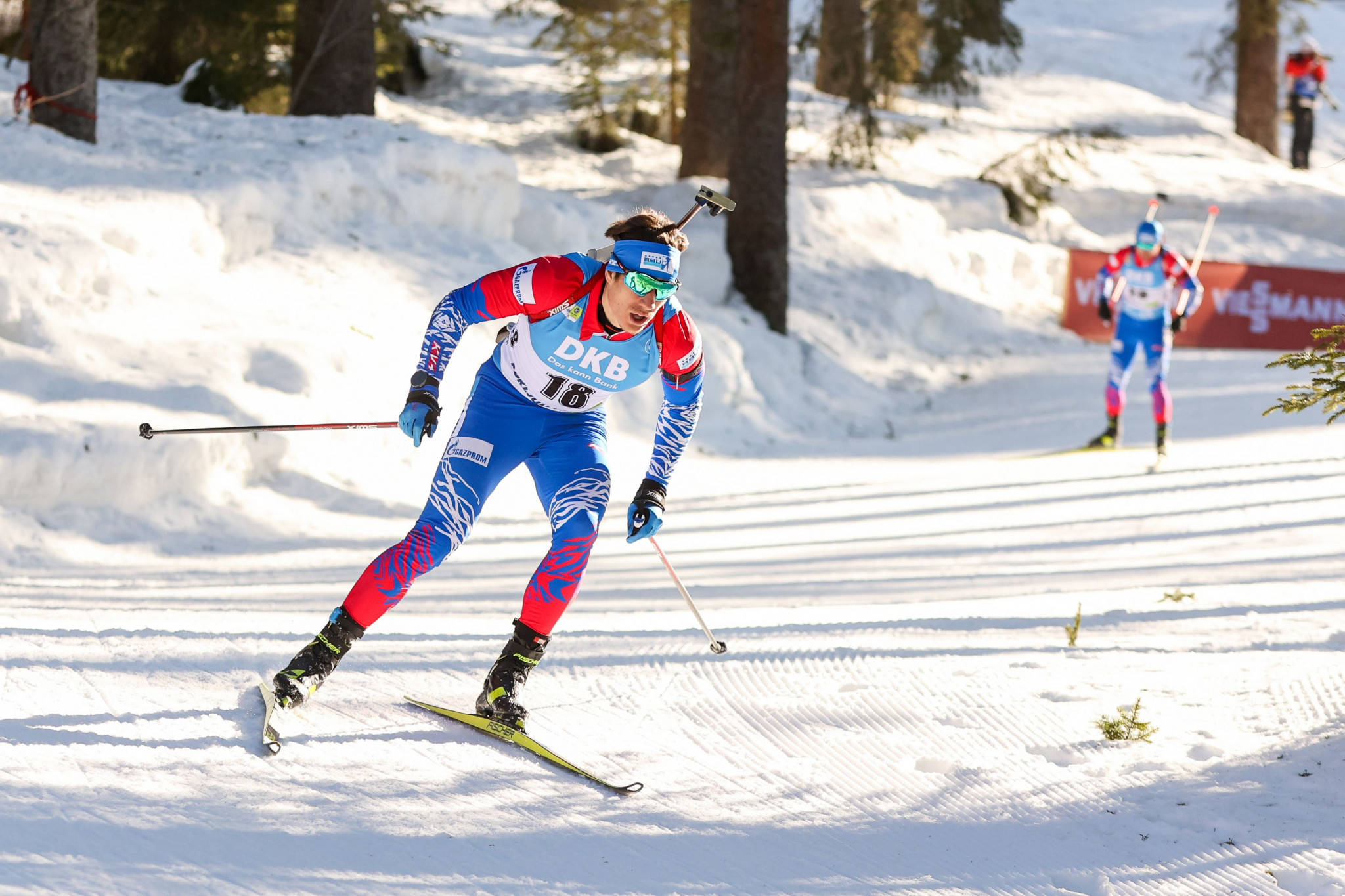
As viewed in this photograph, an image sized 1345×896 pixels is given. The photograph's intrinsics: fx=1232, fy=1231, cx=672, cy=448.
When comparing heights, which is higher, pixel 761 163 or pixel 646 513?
pixel 761 163

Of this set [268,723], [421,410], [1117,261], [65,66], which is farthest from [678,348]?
[1117,261]

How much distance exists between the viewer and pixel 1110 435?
12.0m

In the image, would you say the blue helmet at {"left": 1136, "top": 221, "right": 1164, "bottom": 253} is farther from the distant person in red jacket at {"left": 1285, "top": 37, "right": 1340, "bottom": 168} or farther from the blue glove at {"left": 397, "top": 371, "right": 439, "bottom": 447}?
the distant person in red jacket at {"left": 1285, "top": 37, "right": 1340, "bottom": 168}

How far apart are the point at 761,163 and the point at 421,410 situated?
34.8ft

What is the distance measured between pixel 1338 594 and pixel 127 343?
745cm

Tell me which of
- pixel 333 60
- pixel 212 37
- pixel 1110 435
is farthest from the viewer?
pixel 212 37

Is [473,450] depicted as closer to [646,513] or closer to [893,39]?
[646,513]

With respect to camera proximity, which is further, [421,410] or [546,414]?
[546,414]

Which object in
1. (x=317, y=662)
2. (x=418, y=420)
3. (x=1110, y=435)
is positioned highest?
(x=418, y=420)

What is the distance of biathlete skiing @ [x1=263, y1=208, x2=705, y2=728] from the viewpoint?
4168 mm

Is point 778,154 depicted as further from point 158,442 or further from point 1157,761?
point 1157,761

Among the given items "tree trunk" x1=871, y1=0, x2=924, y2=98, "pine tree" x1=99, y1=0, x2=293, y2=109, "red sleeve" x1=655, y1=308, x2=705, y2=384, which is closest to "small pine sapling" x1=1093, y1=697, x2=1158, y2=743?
"red sleeve" x1=655, y1=308, x2=705, y2=384

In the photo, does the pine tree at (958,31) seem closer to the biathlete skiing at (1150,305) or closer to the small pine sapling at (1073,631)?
the biathlete skiing at (1150,305)

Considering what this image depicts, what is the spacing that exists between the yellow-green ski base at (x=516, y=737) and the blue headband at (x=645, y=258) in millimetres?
1641
